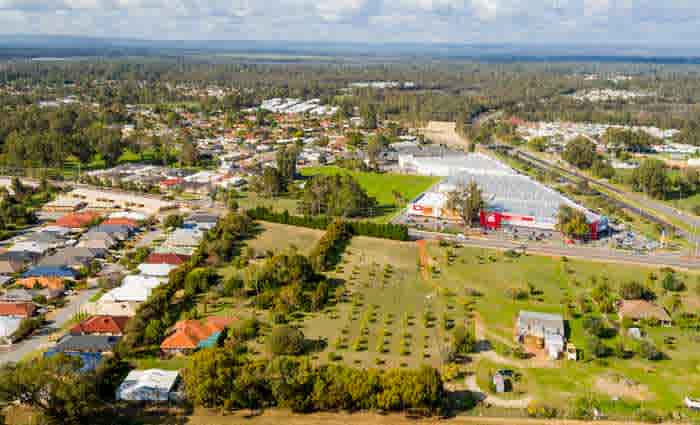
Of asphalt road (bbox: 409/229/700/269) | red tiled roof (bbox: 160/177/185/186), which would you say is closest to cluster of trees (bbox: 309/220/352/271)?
asphalt road (bbox: 409/229/700/269)

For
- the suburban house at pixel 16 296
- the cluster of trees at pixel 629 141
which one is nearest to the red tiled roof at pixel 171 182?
the suburban house at pixel 16 296

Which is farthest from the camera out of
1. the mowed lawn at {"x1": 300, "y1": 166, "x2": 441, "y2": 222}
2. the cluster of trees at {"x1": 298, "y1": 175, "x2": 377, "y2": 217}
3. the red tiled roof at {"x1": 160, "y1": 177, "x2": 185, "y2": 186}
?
the red tiled roof at {"x1": 160, "y1": 177, "x2": 185, "y2": 186}

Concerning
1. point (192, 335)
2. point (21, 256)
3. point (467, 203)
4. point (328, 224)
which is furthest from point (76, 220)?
point (467, 203)

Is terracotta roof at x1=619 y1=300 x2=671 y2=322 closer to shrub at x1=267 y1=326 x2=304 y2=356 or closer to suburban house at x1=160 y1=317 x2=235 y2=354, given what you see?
shrub at x1=267 y1=326 x2=304 y2=356

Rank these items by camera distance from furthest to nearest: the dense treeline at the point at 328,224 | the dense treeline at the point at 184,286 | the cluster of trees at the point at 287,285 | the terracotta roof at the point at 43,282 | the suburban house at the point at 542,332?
the dense treeline at the point at 328,224, the terracotta roof at the point at 43,282, the cluster of trees at the point at 287,285, the dense treeline at the point at 184,286, the suburban house at the point at 542,332

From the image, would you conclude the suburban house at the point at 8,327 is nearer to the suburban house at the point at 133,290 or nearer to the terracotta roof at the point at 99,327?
the terracotta roof at the point at 99,327

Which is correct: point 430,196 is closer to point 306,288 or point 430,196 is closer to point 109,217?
point 306,288

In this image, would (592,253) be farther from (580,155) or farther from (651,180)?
(580,155)
